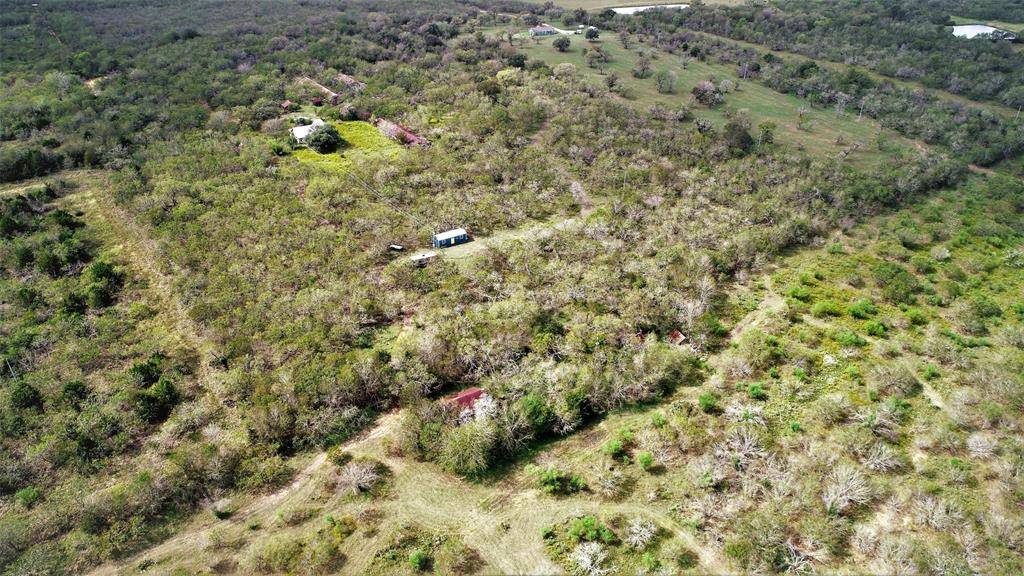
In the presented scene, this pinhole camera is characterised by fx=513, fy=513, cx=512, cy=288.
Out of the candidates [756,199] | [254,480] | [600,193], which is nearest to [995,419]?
[756,199]

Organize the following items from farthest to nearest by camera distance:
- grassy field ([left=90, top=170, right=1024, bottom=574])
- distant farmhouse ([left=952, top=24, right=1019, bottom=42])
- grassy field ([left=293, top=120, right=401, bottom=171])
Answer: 1. distant farmhouse ([left=952, top=24, right=1019, bottom=42])
2. grassy field ([left=293, top=120, right=401, bottom=171])
3. grassy field ([left=90, top=170, right=1024, bottom=574])

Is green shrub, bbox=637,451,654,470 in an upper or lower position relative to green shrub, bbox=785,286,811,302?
lower

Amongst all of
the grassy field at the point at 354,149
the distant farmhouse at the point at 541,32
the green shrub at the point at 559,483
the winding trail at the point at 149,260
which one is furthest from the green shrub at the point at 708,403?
the distant farmhouse at the point at 541,32

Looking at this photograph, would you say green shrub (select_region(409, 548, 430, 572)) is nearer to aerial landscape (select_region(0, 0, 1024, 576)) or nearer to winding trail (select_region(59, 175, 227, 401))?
aerial landscape (select_region(0, 0, 1024, 576))

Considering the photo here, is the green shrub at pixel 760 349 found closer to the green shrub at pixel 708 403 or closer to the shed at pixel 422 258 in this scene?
the green shrub at pixel 708 403

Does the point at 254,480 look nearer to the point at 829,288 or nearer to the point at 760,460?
the point at 760,460

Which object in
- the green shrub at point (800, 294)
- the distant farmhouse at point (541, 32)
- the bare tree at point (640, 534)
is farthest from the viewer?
the distant farmhouse at point (541, 32)

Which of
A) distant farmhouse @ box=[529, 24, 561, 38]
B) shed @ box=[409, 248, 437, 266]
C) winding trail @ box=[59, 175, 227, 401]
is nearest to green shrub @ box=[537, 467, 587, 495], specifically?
winding trail @ box=[59, 175, 227, 401]

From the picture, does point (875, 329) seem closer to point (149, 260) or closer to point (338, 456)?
point (338, 456)
